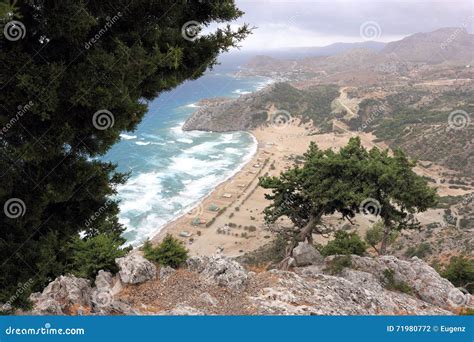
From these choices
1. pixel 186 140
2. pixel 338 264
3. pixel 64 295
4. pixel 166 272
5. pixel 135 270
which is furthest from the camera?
pixel 186 140

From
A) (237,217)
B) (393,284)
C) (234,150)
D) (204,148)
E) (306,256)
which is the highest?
(306,256)

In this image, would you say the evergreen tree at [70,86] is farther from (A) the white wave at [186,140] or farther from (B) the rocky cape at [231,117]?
(B) the rocky cape at [231,117]

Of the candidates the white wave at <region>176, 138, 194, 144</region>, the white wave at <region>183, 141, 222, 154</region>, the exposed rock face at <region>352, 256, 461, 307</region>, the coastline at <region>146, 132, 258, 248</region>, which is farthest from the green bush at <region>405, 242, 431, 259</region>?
the white wave at <region>176, 138, 194, 144</region>

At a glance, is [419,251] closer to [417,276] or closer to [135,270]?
[417,276]

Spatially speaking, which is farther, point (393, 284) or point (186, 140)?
point (186, 140)

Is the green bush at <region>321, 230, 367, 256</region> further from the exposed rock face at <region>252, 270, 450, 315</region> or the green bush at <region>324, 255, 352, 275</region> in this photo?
the exposed rock face at <region>252, 270, 450, 315</region>

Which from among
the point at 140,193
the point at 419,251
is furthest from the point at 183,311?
the point at 140,193

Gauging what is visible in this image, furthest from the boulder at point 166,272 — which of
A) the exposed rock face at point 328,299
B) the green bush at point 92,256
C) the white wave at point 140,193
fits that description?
the white wave at point 140,193
